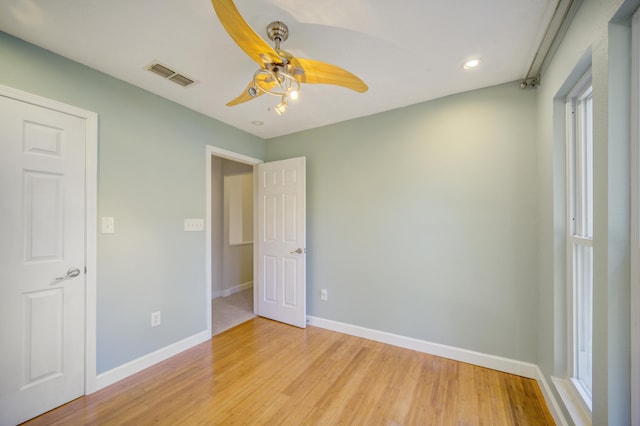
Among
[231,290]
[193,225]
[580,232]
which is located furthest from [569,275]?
[231,290]

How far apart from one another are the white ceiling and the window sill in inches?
85.9

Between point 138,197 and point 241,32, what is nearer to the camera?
point 241,32

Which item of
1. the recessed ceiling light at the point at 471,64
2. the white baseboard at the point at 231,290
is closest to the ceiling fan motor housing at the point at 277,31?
the recessed ceiling light at the point at 471,64

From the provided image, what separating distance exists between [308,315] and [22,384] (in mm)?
2346

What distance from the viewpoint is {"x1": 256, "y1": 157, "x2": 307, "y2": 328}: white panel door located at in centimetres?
298

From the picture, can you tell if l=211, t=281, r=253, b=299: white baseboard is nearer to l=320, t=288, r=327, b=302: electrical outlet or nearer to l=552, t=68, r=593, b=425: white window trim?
l=320, t=288, r=327, b=302: electrical outlet

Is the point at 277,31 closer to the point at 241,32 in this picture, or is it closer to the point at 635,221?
the point at 241,32

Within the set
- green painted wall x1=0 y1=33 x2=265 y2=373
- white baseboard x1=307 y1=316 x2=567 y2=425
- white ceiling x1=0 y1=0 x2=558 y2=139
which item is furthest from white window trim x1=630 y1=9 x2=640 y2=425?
green painted wall x1=0 y1=33 x2=265 y2=373

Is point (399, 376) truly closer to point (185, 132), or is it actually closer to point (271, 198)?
point (271, 198)

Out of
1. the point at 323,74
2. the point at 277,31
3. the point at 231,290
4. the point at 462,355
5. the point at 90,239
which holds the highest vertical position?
the point at 277,31

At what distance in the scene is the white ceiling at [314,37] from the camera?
52.6 inches

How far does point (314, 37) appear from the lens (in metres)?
1.55

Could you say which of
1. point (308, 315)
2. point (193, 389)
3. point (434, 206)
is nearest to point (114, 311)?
point (193, 389)

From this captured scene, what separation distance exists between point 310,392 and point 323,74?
2.23 meters
